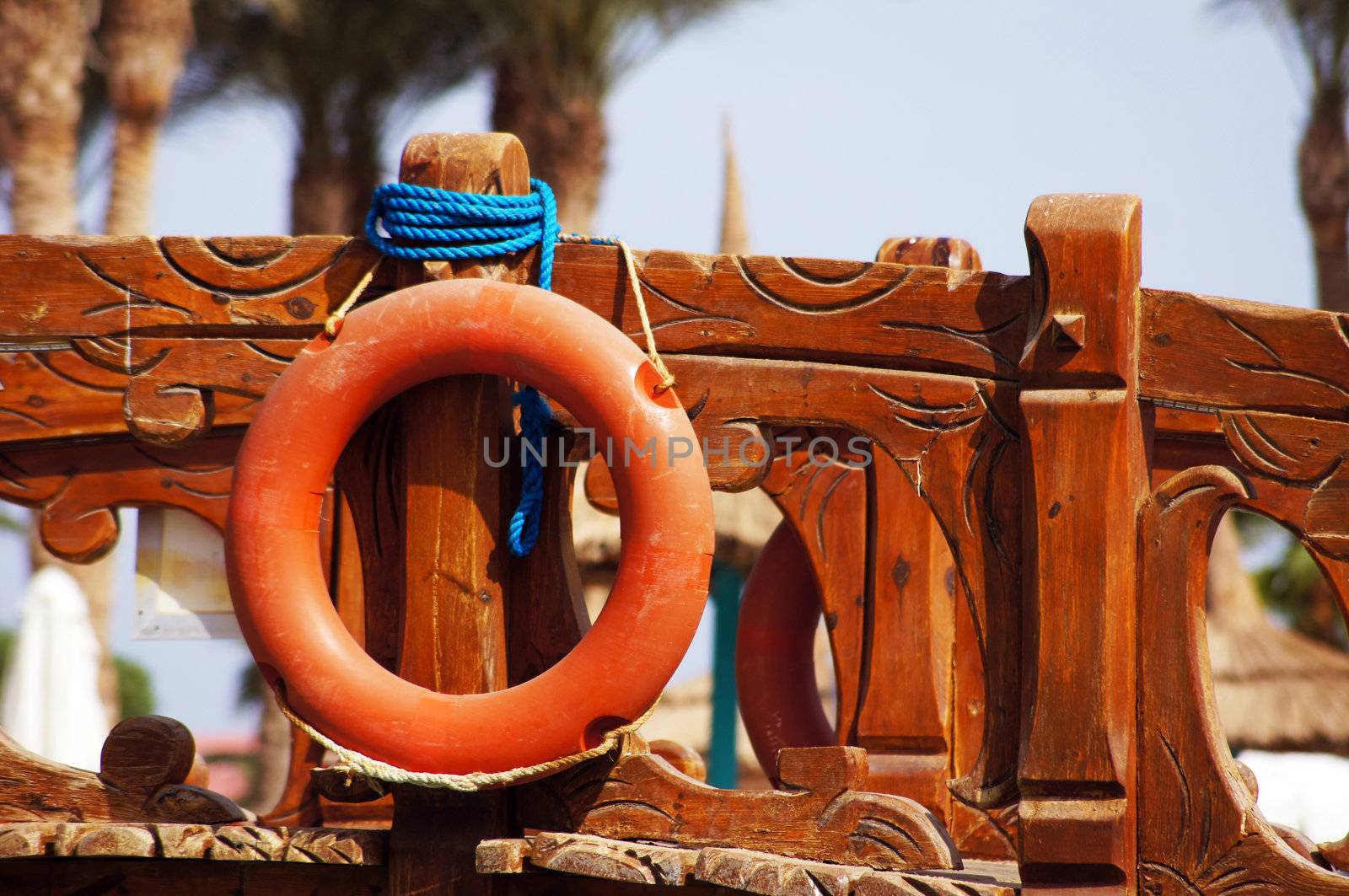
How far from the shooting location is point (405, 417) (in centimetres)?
284

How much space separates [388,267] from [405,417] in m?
0.27

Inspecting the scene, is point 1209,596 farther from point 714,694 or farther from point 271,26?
point 271,26

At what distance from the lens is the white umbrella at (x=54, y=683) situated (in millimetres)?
7125

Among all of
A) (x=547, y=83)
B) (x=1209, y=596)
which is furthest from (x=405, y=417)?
(x=1209, y=596)

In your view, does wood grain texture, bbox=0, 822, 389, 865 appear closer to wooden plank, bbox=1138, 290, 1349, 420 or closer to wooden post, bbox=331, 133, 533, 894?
wooden post, bbox=331, 133, 533, 894

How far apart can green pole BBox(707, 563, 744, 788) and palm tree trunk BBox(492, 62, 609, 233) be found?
2.61 meters

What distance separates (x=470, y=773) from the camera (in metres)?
2.66

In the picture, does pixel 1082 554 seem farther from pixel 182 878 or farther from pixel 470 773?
pixel 182 878

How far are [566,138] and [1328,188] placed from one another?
625 cm

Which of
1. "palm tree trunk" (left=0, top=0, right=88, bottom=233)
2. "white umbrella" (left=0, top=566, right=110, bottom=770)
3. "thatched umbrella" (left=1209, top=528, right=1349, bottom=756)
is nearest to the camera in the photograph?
"white umbrella" (left=0, top=566, right=110, bottom=770)

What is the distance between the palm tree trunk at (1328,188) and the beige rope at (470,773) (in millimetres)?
11850

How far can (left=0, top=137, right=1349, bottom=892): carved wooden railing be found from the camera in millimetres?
2574

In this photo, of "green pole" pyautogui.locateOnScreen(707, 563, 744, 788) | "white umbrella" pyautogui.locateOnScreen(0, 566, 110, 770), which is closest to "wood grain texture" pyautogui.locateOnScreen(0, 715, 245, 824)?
"white umbrella" pyautogui.locateOnScreen(0, 566, 110, 770)

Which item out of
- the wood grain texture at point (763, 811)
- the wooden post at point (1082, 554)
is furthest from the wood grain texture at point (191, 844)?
the wooden post at point (1082, 554)
